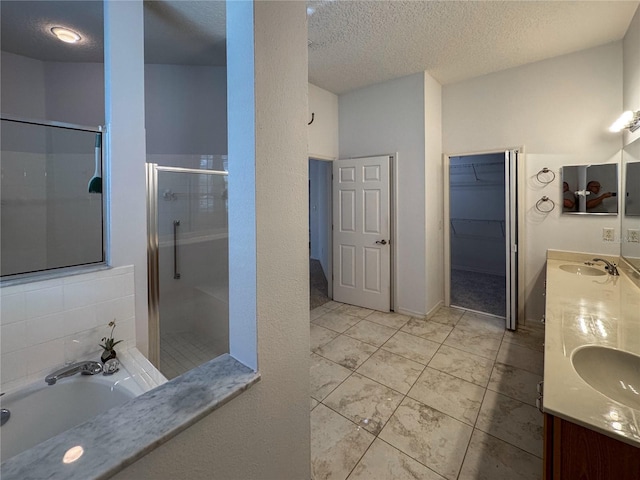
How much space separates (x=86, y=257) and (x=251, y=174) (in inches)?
63.5

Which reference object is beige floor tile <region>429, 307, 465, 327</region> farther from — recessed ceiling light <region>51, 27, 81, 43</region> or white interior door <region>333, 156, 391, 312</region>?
recessed ceiling light <region>51, 27, 81, 43</region>

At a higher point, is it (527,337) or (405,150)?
(405,150)

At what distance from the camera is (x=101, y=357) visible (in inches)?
64.0

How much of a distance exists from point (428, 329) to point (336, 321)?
1.01 meters

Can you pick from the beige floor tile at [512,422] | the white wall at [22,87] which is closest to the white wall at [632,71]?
the beige floor tile at [512,422]

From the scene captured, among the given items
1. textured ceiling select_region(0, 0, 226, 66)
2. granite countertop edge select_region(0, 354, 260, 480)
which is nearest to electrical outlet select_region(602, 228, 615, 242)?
granite countertop edge select_region(0, 354, 260, 480)

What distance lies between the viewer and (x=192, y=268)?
292 cm

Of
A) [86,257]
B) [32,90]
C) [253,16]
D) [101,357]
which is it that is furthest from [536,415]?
[32,90]

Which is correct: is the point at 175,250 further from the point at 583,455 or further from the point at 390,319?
the point at 583,455

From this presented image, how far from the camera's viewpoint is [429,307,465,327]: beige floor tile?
325cm

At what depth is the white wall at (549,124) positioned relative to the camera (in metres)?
2.60

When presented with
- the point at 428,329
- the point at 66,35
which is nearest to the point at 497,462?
the point at 428,329

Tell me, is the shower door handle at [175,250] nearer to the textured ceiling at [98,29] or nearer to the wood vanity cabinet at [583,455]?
the textured ceiling at [98,29]

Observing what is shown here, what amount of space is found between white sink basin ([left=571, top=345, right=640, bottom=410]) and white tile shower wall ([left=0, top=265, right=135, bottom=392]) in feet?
7.43
